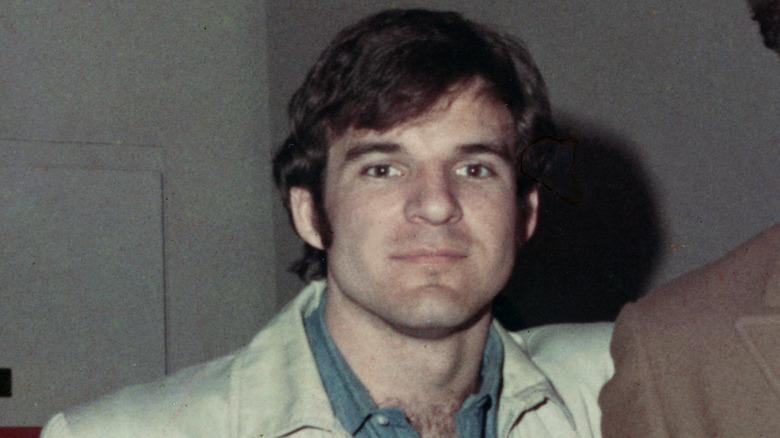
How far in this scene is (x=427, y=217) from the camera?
4.51ft

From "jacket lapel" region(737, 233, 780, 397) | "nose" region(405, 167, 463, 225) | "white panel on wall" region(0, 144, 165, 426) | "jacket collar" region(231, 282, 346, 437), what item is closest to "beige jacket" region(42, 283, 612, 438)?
"jacket collar" region(231, 282, 346, 437)

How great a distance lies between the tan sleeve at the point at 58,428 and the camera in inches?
52.4

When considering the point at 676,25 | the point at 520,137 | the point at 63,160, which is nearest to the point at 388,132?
the point at 520,137

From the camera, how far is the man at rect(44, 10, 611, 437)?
1.37 m

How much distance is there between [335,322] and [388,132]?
0.39 meters

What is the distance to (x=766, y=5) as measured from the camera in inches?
49.8

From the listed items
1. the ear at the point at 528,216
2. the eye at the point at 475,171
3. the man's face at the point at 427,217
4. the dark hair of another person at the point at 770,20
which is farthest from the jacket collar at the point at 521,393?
the dark hair of another person at the point at 770,20

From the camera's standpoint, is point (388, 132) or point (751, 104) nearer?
point (388, 132)

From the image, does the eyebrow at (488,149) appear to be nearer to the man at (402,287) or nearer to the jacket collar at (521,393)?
the man at (402,287)

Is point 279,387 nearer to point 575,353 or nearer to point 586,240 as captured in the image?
point 575,353

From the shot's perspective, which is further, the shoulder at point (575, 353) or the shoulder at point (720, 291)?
the shoulder at point (575, 353)

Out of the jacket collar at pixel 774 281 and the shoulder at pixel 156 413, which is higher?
the jacket collar at pixel 774 281

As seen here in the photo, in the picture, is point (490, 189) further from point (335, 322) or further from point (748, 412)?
point (748, 412)

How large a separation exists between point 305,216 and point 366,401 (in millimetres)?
453
